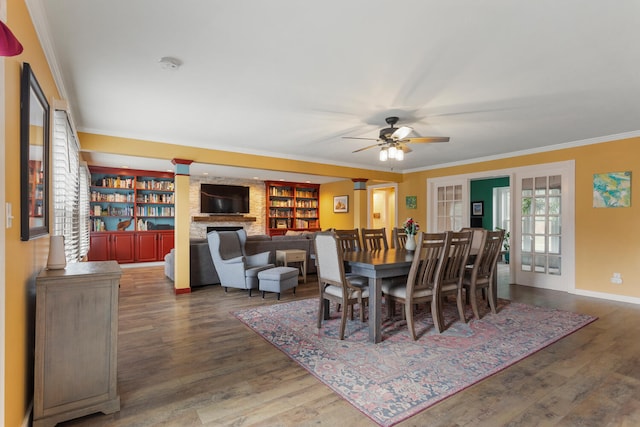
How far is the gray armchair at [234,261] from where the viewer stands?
190 inches

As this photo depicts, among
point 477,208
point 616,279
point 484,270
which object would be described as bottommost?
point 616,279

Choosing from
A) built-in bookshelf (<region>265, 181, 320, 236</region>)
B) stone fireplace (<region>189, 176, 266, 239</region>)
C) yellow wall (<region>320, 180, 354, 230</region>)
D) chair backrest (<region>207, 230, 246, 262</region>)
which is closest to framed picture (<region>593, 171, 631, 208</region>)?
chair backrest (<region>207, 230, 246, 262</region>)

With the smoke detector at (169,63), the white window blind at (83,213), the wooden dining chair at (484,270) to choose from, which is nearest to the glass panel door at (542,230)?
the wooden dining chair at (484,270)

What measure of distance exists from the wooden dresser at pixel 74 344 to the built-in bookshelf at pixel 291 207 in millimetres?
7663

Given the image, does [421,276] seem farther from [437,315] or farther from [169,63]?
[169,63]

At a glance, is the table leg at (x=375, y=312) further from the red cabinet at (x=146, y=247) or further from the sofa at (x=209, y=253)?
the red cabinet at (x=146, y=247)

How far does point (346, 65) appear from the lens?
8.42 ft

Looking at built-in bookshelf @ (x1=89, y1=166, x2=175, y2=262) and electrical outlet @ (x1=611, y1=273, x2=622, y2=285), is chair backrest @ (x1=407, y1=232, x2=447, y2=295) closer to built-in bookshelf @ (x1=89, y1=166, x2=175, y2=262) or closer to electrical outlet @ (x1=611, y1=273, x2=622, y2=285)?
electrical outlet @ (x1=611, y1=273, x2=622, y2=285)

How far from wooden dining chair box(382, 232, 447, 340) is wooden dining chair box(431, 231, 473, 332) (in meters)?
0.04

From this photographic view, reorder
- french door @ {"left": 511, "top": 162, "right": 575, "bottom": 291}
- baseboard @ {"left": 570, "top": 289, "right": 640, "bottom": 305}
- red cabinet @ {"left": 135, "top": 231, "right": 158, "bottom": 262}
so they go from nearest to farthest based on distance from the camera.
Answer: baseboard @ {"left": 570, "top": 289, "right": 640, "bottom": 305} < french door @ {"left": 511, "top": 162, "right": 575, "bottom": 291} < red cabinet @ {"left": 135, "top": 231, "right": 158, "bottom": 262}

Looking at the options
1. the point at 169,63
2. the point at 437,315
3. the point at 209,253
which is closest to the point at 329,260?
the point at 437,315

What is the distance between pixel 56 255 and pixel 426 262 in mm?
2895

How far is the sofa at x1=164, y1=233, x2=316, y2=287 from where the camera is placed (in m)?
5.27

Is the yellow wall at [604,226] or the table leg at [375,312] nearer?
the table leg at [375,312]
